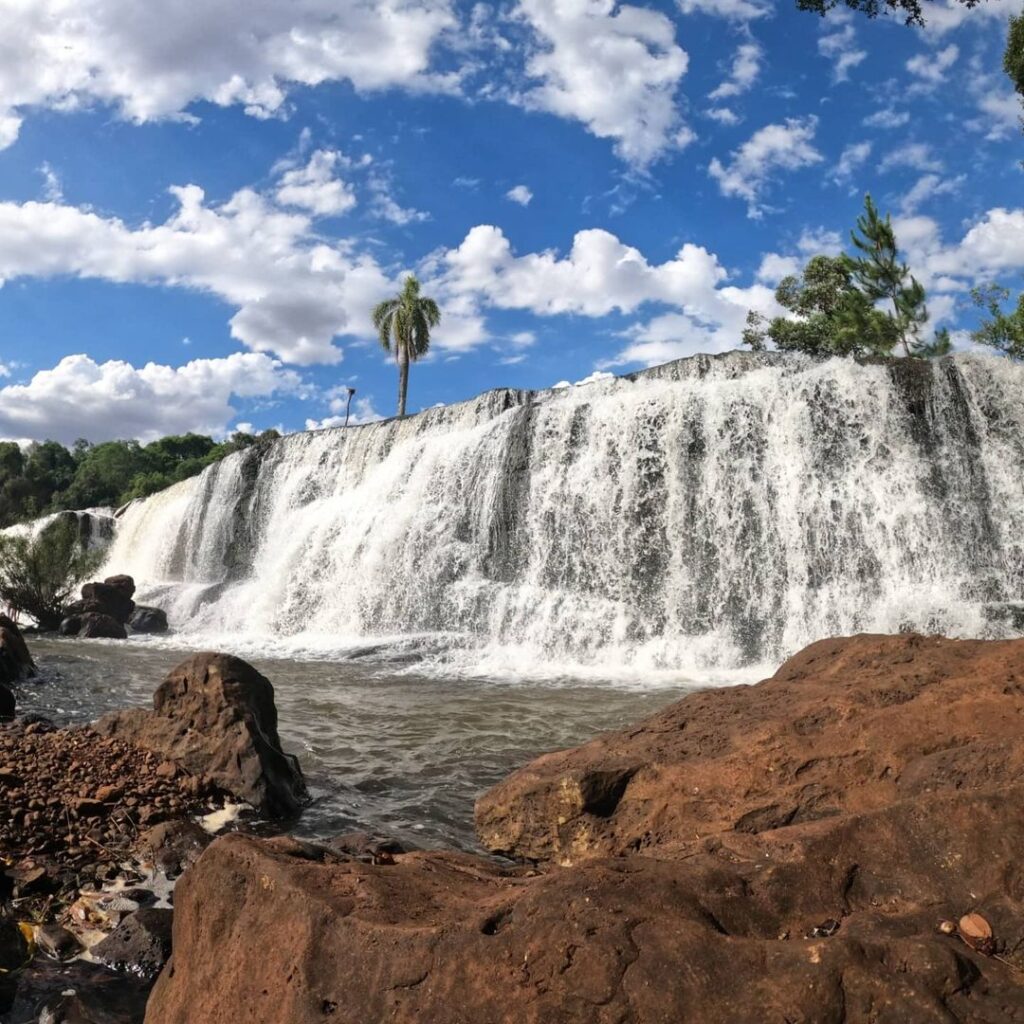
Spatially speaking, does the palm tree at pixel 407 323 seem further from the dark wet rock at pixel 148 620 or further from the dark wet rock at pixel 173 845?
the dark wet rock at pixel 173 845

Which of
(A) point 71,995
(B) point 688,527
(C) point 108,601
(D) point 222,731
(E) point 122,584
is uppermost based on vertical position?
(B) point 688,527

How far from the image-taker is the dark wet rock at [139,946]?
130 inches

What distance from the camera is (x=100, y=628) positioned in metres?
21.0

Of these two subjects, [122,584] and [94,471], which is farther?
[94,471]

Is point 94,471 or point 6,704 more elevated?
point 94,471

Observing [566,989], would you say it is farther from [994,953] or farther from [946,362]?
[946,362]

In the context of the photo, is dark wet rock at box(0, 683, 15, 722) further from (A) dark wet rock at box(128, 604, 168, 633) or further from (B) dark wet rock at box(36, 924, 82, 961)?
(A) dark wet rock at box(128, 604, 168, 633)

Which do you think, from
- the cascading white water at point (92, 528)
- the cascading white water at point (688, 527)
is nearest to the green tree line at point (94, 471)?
the cascading white water at point (92, 528)

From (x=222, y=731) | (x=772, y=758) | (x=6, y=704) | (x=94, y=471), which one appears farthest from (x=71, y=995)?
(x=94, y=471)

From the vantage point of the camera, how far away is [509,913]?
6.89 feet

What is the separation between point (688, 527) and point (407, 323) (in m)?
28.3

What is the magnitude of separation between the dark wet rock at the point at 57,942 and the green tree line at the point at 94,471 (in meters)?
60.8

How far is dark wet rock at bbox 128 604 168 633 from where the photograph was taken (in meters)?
23.5

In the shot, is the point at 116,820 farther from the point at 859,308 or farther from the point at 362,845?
the point at 859,308
